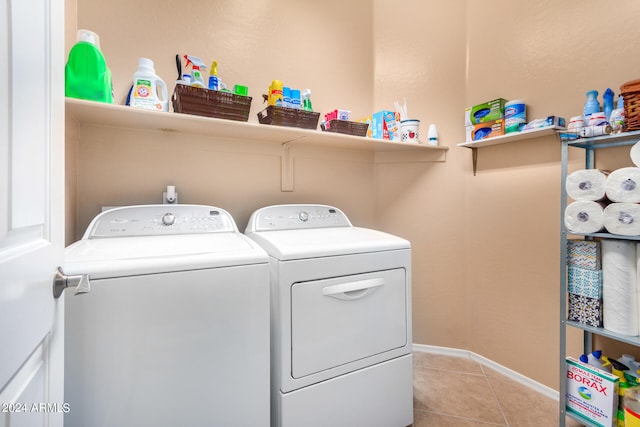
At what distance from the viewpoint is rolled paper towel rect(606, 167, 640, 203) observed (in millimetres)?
1264

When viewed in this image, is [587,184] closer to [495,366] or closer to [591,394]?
[591,394]

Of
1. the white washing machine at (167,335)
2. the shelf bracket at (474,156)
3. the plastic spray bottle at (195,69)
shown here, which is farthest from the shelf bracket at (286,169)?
the shelf bracket at (474,156)

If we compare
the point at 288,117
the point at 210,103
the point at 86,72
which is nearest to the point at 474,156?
the point at 288,117

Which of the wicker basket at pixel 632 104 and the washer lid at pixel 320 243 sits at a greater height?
the wicker basket at pixel 632 104

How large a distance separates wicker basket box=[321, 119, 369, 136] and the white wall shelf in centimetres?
73

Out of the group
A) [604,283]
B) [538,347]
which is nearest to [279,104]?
[604,283]

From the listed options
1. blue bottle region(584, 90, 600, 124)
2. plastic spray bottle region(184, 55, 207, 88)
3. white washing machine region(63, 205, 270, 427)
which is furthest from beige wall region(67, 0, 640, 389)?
white washing machine region(63, 205, 270, 427)

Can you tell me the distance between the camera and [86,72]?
4.26 feet

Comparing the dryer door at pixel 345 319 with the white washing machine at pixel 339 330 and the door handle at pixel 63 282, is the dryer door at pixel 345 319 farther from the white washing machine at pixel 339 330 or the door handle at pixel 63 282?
the door handle at pixel 63 282

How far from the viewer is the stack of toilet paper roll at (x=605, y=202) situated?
4.17ft

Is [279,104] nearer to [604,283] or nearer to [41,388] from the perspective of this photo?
[41,388]

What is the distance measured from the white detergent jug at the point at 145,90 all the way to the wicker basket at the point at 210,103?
9 centimetres

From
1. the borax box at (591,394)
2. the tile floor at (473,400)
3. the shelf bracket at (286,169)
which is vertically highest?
the shelf bracket at (286,169)

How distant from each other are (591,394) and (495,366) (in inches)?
30.1
